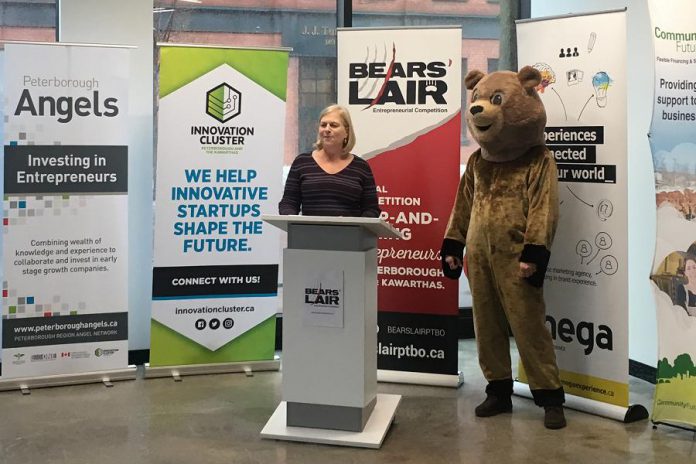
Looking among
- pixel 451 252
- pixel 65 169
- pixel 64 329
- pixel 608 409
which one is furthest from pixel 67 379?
pixel 608 409

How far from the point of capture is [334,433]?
12.7 ft

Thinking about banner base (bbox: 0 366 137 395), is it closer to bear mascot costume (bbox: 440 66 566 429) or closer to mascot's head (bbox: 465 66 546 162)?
bear mascot costume (bbox: 440 66 566 429)

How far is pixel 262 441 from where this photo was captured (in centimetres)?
391

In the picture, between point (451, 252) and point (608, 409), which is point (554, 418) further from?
point (451, 252)

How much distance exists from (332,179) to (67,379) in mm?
1986

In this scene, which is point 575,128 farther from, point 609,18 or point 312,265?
point 312,265

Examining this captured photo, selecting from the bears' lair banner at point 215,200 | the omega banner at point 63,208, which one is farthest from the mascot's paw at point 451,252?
the omega banner at point 63,208

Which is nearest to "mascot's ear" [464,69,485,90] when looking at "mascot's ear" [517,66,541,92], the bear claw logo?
"mascot's ear" [517,66,541,92]

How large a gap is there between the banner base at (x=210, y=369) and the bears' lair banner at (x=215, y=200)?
35mm

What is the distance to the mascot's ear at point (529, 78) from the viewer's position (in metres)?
4.13

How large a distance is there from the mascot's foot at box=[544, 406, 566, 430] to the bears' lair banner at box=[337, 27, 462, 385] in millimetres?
785

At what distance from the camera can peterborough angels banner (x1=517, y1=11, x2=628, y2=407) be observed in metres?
4.21

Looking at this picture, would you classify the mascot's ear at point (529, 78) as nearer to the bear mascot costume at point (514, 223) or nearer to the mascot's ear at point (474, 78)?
the bear mascot costume at point (514, 223)

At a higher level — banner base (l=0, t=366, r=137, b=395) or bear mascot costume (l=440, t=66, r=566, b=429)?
bear mascot costume (l=440, t=66, r=566, b=429)
